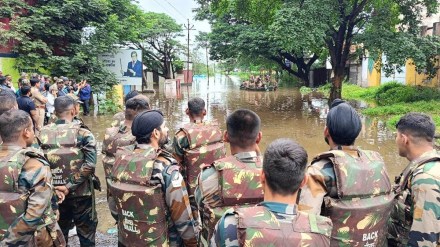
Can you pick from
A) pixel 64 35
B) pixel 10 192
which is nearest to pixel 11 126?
pixel 10 192

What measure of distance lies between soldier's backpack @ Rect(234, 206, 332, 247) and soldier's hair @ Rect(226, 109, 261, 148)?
847mm

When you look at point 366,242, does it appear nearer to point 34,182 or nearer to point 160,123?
point 160,123

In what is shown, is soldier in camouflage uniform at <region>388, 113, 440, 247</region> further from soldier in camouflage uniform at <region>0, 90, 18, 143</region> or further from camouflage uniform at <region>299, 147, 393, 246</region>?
soldier in camouflage uniform at <region>0, 90, 18, 143</region>

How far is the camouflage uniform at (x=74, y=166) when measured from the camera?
11.2 feet

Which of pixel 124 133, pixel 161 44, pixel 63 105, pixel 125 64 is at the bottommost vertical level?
pixel 124 133

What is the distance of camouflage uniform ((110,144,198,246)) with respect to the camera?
2.43m

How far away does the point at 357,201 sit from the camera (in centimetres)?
206

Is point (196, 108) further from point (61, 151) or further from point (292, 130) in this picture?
point (292, 130)

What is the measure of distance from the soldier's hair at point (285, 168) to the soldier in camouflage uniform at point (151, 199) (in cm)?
95

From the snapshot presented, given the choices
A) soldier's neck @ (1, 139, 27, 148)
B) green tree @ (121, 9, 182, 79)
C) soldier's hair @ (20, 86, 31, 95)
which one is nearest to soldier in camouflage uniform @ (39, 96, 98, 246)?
soldier's neck @ (1, 139, 27, 148)

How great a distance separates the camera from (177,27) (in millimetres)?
34156

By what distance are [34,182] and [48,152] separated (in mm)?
1049

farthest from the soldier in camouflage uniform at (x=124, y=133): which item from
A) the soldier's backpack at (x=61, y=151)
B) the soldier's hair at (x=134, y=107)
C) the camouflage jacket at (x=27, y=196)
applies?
the camouflage jacket at (x=27, y=196)

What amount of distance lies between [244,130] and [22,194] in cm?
147
